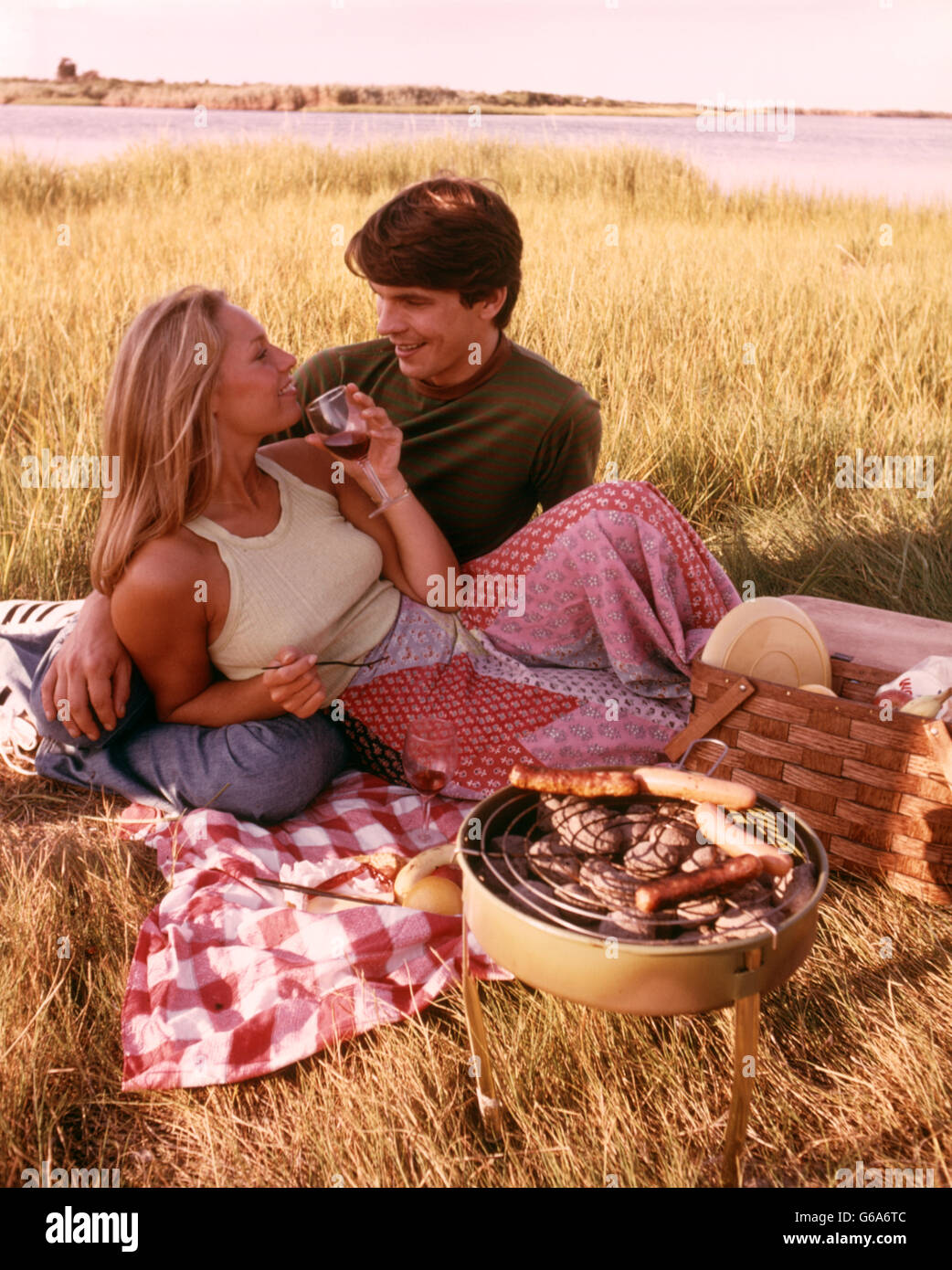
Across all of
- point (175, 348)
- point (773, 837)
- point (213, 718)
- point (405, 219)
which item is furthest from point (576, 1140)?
point (405, 219)

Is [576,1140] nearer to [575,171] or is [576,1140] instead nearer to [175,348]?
[175,348]

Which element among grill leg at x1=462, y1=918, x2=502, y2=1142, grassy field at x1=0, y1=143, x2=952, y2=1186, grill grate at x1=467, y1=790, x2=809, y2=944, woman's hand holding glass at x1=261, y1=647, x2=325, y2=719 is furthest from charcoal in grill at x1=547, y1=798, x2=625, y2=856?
woman's hand holding glass at x1=261, y1=647, x2=325, y2=719

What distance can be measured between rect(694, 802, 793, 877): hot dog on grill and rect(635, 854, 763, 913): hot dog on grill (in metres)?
0.02

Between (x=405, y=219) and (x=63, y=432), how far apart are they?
2058 millimetres

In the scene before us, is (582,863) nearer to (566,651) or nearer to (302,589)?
(302,589)

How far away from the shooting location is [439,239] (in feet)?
9.87

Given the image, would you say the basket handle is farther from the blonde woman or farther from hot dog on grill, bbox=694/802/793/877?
hot dog on grill, bbox=694/802/793/877

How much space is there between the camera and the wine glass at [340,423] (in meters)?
2.56

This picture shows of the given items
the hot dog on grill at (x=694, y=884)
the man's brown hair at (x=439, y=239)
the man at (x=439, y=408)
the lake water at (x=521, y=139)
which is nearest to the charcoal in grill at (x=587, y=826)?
the hot dog on grill at (x=694, y=884)

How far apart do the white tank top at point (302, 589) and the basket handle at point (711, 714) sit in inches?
35.1

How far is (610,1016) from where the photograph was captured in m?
2.06

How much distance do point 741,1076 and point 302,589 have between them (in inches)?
65.2

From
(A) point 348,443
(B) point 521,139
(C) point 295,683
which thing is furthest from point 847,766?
(B) point 521,139

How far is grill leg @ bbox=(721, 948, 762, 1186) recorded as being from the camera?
1.57 metres
